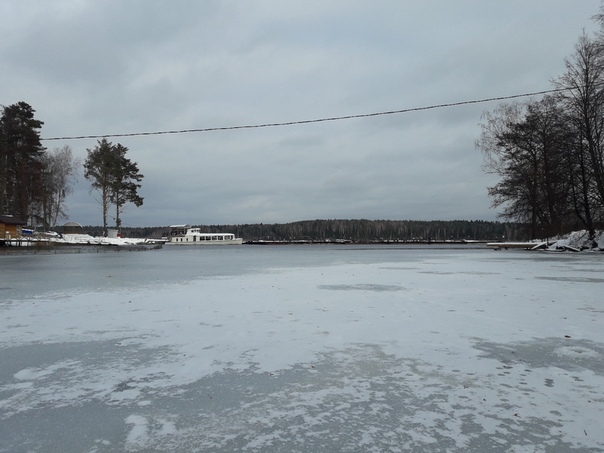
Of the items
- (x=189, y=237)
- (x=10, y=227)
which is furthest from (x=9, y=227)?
(x=189, y=237)

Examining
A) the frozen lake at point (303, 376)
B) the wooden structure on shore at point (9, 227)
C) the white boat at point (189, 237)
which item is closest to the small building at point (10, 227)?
the wooden structure on shore at point (9, 227)

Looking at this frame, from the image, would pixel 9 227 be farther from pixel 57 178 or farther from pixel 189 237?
pixel 189 237

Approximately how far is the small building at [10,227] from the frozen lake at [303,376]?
138 feet

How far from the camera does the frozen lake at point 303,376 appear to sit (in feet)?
9.26

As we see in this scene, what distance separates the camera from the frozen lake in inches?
111

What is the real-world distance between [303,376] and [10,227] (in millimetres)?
51263

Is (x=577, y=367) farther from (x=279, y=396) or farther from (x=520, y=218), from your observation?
(x=520, y=218)

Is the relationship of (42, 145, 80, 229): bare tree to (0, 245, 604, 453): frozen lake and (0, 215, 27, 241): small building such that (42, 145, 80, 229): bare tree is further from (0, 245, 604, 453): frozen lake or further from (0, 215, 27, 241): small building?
(0, 245, 604, 453): frozen lake

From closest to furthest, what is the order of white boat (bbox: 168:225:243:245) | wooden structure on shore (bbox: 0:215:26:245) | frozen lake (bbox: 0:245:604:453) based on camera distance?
1. frozen lake (bbox: 0:245:604:453)
2. wooden structure on shore (bbox: 0:215:26:245)
3. white boat (bbox: 168:225:243:245)

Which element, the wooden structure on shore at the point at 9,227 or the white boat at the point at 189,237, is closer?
the wooden structure on shore at the point at 9,227

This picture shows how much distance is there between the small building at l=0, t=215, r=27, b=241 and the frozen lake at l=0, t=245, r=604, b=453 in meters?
42.0

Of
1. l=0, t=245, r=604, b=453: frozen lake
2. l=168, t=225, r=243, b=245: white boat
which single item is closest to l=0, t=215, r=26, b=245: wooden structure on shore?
l=0, t=245, r=604, b=453: frozen lake

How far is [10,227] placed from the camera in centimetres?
4469

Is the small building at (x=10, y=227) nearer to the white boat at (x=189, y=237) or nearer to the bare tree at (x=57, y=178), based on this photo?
the bare tree at (x=57, y=178)
